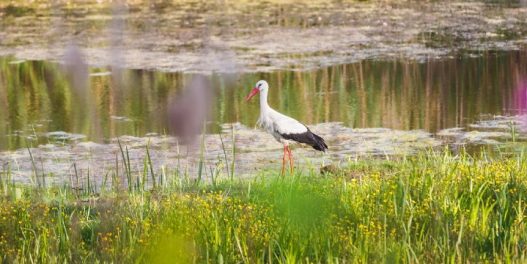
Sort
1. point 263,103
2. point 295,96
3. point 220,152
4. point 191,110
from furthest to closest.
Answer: point 295,96 → point 191,110 → point 220,152 → point 263,103

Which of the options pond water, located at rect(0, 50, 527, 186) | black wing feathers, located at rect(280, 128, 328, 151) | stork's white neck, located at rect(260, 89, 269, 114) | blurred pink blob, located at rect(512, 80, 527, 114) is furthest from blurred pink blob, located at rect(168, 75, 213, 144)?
blurred pink blob, located at rect(512, 80, 527, 114)

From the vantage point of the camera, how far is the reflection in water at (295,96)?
915 centimetres

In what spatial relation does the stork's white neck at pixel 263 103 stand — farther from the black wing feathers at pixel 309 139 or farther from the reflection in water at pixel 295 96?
the reflection in water at pixel 295 96

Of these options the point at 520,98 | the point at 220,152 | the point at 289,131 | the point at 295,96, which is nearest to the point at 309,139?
the point at 289,131

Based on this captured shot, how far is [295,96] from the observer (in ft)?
34.2

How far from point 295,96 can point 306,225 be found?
247 inches

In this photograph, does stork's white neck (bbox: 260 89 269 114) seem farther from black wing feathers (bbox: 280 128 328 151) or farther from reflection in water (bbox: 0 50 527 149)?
reflection in water (bbox: 0 50 527 149)

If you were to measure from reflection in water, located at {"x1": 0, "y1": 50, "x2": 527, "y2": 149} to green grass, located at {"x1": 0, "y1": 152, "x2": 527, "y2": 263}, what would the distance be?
3.78 metres

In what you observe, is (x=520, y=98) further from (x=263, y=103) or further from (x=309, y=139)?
(x=309, y=139)

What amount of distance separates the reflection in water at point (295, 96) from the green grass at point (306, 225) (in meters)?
3.78

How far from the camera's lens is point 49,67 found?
1258 centimetres

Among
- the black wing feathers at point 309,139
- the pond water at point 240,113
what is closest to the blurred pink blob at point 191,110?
the pond water at point 240,113

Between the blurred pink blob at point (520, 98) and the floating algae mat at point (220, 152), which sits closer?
the floating algae mat at point (220, 152)

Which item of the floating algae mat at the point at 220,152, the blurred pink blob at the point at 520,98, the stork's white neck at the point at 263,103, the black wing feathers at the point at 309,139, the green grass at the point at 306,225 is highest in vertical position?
the stork's white neck at the point at 263,103
